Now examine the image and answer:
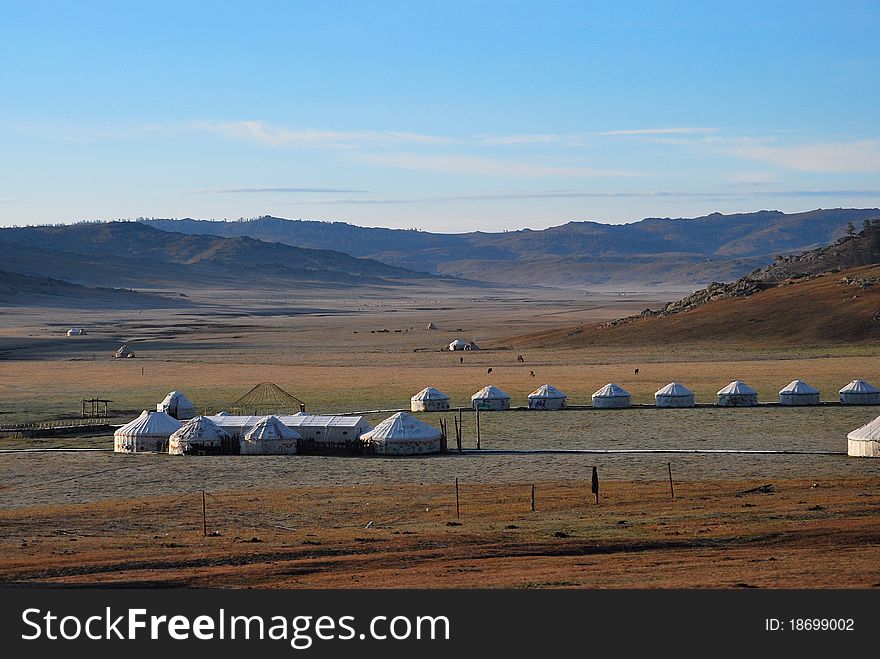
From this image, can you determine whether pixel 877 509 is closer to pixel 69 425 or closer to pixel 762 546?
pixel 762 546

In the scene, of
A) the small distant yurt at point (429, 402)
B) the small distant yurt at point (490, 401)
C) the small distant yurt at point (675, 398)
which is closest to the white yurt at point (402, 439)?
the small distant yurt at point (429, 402)

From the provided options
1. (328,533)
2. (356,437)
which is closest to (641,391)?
(356,437)

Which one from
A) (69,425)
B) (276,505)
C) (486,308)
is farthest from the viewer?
(486,308)

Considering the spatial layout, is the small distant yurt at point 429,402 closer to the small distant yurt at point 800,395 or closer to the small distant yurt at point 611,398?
the small distant yurt at point 611,398

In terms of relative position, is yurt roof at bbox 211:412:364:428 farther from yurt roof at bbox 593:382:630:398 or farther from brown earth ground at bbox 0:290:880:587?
yurt roof at bbox 593:382:630:398

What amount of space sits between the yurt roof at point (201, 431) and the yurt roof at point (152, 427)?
861 millimetres

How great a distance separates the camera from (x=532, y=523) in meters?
31.3

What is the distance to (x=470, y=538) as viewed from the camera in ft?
93.8

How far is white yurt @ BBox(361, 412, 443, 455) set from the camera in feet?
153

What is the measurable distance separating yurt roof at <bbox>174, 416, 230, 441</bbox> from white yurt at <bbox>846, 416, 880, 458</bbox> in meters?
20.5

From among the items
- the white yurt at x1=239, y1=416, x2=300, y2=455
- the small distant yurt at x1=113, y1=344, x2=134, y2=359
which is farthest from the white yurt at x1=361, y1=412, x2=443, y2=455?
the small distant yurt at x1=113, y1=344, x2=134, y2=359

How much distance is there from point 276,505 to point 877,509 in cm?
1484

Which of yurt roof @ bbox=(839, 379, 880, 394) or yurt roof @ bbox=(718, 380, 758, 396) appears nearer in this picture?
yurt roof @ bbox=(839, 379, 880, 394)
